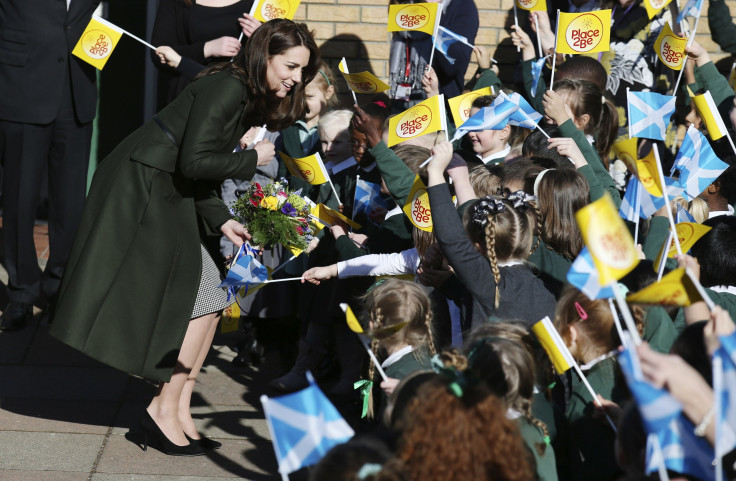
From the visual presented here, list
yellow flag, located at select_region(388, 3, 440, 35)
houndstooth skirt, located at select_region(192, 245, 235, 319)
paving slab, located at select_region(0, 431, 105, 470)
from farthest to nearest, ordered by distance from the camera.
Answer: yellow flag, located at select_region(388, 3, 440, 35) → houndstooth skirt, located at select_region(192, 245, 235, 319) → paving slab, located at select_region(0, 431, 105, 470)

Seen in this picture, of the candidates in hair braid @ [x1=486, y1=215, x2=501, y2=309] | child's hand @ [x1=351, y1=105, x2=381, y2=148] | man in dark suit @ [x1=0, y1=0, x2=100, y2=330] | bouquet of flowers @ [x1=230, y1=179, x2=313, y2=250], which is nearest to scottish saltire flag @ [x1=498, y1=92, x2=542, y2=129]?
child's hand @ [x1=351, y1=105, x2=381, y2=148]

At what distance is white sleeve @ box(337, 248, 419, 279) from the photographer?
4652 millimetres

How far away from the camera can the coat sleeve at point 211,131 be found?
158 inches

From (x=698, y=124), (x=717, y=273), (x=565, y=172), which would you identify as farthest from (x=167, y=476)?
(x=698, y=124)

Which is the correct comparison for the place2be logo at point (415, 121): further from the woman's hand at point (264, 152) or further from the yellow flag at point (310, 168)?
the woman's hand at point (264, 152)

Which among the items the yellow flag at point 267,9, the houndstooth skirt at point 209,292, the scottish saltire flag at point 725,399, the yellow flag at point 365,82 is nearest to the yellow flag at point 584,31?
the yellow flag at point 365,82

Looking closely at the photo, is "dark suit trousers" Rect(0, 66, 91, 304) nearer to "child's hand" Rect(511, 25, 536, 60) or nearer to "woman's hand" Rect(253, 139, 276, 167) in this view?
"woman's hand" Rect(253, 139, 276, 167)

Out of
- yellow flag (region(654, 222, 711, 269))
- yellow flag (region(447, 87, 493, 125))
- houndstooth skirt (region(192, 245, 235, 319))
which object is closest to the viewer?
yellow flag (region(654, 222, 711, 269))

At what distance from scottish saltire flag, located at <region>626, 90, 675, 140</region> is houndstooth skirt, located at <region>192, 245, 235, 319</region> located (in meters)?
2.08

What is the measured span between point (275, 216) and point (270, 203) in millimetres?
73

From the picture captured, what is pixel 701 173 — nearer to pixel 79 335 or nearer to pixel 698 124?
pixel 698 124

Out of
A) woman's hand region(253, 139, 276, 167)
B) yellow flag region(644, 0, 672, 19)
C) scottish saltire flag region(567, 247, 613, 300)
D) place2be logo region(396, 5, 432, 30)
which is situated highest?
yellow flag region(644, 0, 672, 19)

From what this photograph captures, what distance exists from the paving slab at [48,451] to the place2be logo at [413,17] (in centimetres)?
298

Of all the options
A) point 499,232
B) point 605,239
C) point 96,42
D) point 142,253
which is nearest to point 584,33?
point 499,232
